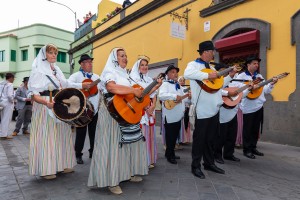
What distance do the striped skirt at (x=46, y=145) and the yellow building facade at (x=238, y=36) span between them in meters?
5.72

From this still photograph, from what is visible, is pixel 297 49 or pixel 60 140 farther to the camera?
pixel 297 49

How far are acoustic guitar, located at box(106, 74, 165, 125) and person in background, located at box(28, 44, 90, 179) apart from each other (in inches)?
41.7

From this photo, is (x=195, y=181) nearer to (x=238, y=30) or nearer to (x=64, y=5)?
(x=238, y=30)

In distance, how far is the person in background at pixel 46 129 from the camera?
3.96 metres

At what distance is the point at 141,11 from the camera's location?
13281 mm

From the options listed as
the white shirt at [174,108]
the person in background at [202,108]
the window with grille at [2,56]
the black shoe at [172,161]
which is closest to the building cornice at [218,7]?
the white shirt at [174,108]

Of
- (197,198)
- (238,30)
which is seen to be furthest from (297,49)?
(197,198)

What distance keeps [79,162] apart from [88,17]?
19.8 metres

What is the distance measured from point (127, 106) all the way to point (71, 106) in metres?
1.01

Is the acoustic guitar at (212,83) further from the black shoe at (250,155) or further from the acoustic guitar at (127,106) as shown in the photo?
the black shoe at (250,155)

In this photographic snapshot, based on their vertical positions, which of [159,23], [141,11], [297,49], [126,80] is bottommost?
[126,80]

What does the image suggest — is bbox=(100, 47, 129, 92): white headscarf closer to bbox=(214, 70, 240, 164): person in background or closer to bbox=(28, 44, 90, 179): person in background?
bbox=(28, 44, 90, 179): person in background

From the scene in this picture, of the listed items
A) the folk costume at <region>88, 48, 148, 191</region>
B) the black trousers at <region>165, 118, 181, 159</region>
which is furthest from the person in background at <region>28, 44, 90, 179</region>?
the black trousers at <region>165, 118, 181, 159</region>

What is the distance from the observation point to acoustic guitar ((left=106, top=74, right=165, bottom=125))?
331cm
